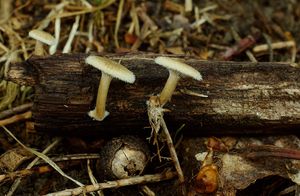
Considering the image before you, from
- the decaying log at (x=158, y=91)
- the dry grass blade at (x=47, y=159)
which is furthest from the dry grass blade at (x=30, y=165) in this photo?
the decaying log at (x=158, y=91)

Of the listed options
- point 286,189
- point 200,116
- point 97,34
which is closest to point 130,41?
point 97,34

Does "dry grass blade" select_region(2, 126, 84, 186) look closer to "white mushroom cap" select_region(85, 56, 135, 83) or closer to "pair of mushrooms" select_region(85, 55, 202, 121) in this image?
"pair of mushrooms" select_region(85, 55, 202, 121)

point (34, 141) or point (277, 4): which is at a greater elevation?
point (277, 4)

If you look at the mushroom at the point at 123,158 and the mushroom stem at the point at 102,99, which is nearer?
the mushroom stem at the point at 102,99

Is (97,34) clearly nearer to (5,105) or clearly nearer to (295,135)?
(5,105)

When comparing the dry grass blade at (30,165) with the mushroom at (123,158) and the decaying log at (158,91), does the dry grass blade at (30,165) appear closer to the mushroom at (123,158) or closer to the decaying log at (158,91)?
the decaying log at (158,91)

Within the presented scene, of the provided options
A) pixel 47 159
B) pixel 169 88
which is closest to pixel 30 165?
pixel 47 159

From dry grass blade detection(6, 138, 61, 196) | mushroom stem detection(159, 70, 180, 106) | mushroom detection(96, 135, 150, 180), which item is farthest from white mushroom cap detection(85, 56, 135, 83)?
dry grass blade detection(6, 138, 61, 196)

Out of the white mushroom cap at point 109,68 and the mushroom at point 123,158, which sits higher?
the white mushroom cap at point 109,68

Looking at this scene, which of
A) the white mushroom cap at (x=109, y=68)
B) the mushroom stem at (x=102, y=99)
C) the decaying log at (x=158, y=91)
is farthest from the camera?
the decaying log at (x=158, y=91)
